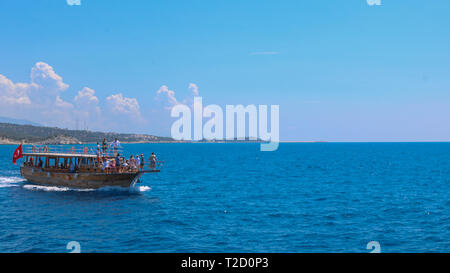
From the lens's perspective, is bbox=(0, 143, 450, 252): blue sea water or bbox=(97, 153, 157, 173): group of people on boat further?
bbox=(97, 153, 157, 173): group of people on boat

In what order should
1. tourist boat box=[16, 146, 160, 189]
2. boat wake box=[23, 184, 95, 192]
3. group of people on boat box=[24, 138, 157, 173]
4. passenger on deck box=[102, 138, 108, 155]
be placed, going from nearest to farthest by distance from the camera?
1. group of people on boat box=[24, 138, 157, 173]
2. tourist boat box=[16, 146, 160, 189]
3. passenger on deck box=[102, 138, 108, 155]
4. boat wake box=[23, 184, 95, 192]

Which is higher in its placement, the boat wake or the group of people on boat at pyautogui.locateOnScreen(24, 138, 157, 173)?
the group of people on boat at pyautogui.locateOnScreen(24, 138, 157, 173)

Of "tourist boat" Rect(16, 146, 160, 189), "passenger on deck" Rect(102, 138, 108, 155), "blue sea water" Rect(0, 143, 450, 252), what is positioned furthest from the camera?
"passenger on deck" Rect(102, 138, 108, 155)

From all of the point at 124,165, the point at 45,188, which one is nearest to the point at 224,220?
the point at 124,165

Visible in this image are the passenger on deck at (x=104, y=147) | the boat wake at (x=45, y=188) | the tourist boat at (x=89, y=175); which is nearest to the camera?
the tourist boat at (x=89, y=175)

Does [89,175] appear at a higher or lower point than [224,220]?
higher

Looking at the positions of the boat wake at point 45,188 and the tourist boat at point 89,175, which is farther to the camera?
the boat wake at point 45,188

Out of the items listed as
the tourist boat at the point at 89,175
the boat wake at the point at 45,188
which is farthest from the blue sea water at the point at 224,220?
the tourist boat at the point at 89,175

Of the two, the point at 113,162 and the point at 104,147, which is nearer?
the point at 113,162

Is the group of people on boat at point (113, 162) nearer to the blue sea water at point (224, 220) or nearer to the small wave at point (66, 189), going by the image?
the small wave at point (66, 189)

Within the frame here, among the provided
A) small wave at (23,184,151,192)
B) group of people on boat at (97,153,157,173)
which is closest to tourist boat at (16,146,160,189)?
group of people on boat at (97,153,157,173)

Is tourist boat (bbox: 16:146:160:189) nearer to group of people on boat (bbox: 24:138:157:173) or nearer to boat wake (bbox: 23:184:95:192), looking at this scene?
group of people on boat (bbox: 24:138:157:173)

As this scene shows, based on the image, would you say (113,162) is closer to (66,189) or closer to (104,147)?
(104,147)
